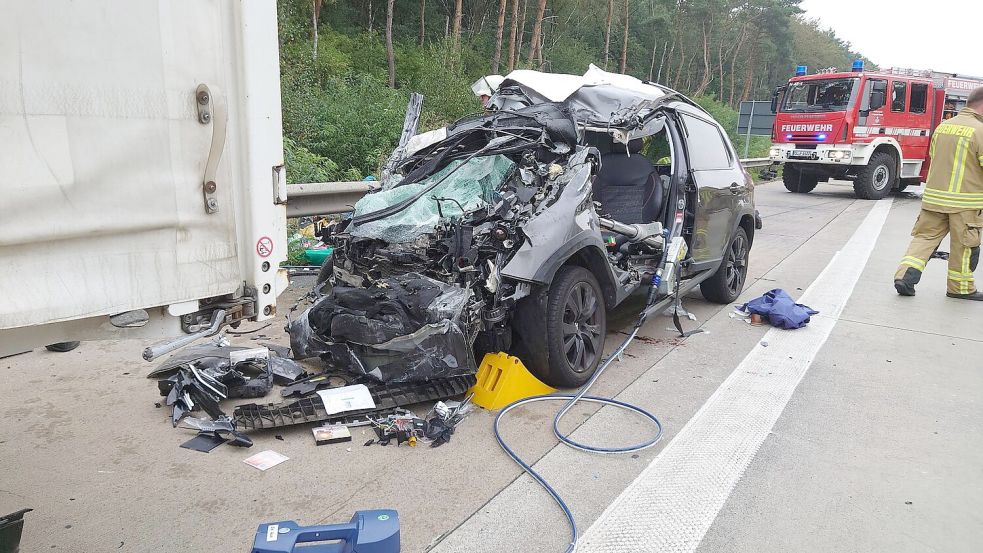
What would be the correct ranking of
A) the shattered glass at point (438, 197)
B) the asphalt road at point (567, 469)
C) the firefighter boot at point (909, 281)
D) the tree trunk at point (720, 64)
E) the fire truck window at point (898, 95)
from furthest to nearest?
1. the tree trunk at point (720, 64)
2. the fire truck window at point (898, 95)
3. the firefighter boot at point (909, 281)
4. the shattered glass at point (438, 197)
5. the asphalt road at point (567, 469)

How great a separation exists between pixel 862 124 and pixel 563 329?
14416 millimetres

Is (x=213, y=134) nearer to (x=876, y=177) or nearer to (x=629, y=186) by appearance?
(x=629, y=186)

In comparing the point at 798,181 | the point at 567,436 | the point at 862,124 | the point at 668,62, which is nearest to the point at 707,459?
the point at 567,436

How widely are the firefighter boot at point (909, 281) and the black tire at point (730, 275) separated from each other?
172cm

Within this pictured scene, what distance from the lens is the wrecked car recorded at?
12.5ft

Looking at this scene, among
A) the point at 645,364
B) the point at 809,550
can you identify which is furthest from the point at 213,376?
the point at 809,550

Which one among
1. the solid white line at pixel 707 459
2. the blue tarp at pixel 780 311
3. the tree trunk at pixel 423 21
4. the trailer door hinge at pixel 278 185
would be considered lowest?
the solid white line at pixel 707 459

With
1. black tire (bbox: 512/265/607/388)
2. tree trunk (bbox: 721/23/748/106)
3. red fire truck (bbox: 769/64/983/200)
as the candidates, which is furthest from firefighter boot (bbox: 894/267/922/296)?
tree trunk (bbox: 721/23/748/106)

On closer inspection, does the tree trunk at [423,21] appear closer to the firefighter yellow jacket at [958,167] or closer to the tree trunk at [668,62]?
the tree trunk at [668,62]

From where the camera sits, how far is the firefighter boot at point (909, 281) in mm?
6914

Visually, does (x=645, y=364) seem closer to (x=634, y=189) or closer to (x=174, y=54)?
(x=634, y=189)

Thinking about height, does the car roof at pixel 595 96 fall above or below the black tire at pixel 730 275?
above

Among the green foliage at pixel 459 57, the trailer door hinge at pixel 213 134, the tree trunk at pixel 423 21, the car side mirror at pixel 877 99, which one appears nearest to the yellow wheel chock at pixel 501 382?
the trailer door hinge at pixel 213 134

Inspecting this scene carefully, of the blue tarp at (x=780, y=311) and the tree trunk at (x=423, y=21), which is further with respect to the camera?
the tree trunk at (x=423, y=21)
